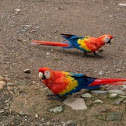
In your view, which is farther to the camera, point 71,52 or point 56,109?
point 71,52

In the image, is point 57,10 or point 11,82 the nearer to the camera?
point 11,82

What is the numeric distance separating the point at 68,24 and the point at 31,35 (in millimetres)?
888

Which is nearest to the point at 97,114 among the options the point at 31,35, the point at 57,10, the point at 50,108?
the point at 50,108

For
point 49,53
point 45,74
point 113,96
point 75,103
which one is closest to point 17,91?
point 45,74

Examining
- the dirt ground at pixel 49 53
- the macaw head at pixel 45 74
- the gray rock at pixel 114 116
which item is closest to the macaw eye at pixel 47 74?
the macaw head at pixel 45 74

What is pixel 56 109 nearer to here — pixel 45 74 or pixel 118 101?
pixel 45 74

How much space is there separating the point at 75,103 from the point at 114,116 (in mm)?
408

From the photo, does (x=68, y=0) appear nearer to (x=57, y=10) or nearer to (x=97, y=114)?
(x=57, y=10)

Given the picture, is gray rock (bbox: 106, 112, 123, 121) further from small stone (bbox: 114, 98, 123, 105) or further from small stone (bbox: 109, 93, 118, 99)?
small stone (bbox: 109, 93, 118, 99)

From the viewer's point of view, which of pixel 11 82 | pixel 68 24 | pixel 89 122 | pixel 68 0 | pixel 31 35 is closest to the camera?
pixel 89 122

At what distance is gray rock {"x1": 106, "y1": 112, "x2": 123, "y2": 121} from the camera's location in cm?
304

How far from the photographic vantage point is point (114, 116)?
10.1ft

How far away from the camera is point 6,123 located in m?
3.00

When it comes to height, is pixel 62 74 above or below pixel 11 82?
above
